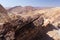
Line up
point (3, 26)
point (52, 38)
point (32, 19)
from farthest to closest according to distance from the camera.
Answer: point (52, 38) < point (32, 19) < point (3, 26)

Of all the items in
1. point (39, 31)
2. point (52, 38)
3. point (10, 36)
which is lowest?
point (52, 38)

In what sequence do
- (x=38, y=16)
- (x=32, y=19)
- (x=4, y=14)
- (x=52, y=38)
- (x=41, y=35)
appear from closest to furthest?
(x=4, y=14), (x=32, y=19), (x=38, y=16), (x=41, y=35), (x=52, y=38)

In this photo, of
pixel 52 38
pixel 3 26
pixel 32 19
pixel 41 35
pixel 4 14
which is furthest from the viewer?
pixel 52 38

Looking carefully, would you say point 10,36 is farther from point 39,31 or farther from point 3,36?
point 39,31

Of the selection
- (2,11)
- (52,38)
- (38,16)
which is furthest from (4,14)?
(52,38)

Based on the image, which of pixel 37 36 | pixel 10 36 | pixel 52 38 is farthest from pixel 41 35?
pixel 10 36

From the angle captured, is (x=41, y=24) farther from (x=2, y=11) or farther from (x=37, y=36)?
(x=2, y=11)

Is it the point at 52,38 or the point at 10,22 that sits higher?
the point at 10,22

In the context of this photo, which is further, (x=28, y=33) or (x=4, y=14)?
(x=28, y=33)

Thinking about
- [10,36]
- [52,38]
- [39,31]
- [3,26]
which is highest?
[3,26]
